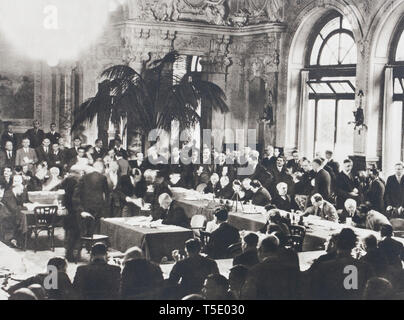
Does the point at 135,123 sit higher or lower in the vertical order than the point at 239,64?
lower

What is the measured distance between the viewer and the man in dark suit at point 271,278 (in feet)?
23.2

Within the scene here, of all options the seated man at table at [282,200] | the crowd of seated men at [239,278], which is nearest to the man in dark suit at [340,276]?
the crowd of seated men at [239,278]

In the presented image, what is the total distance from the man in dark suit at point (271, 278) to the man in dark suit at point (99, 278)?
5.04 ft

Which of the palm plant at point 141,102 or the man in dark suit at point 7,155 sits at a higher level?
the palm plant at point 141,102

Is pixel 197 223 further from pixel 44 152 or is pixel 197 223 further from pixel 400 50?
pixel 400 50

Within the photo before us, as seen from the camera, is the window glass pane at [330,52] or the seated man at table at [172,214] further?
the window glass pane at [330,52]

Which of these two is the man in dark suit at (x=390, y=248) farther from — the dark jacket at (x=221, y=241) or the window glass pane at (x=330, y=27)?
the window glass pane at (x=330, y=27)

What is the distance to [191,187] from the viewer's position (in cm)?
1645

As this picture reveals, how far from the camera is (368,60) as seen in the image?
55.5 feet

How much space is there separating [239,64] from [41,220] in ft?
37.4

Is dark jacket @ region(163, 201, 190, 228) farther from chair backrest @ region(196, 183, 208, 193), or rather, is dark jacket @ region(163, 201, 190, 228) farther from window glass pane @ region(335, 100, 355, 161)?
window glass pane @ region(335, 100, 355, 161)
